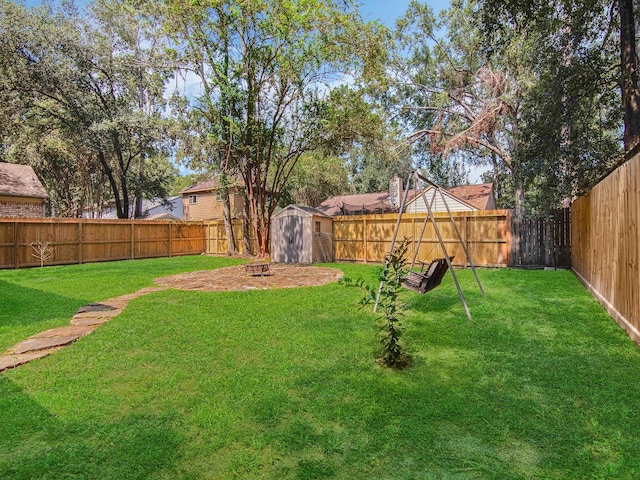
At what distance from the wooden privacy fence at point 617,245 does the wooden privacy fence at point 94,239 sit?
1520cm

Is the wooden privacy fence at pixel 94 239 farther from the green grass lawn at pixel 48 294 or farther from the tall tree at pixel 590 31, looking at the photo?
the tall tree at pixel 590 31

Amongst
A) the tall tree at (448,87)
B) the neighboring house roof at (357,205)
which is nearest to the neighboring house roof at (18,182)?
the neighboring house roof at (357,205)

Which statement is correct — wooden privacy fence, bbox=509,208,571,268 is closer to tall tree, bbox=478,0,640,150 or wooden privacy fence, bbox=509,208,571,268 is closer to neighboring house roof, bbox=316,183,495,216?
tall tree, bbox=478,0,640,150

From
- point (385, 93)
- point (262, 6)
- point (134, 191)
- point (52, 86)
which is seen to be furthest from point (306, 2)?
point (134, 191)

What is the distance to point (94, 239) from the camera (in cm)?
1360

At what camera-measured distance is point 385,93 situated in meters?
18.8

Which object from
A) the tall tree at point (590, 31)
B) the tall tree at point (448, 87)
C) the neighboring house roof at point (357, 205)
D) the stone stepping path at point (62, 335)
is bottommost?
the stone stepping path at point (62, 335)

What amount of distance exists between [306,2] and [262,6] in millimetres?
1350

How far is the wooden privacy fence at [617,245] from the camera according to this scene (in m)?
3.74

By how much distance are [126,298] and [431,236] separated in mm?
8987

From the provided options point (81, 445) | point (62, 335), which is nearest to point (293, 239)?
point (62, 335)

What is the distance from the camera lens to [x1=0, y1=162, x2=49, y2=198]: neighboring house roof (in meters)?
15.7

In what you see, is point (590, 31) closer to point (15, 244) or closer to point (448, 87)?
point (448, 87)

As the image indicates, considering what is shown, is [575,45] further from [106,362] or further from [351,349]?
[106,362]
